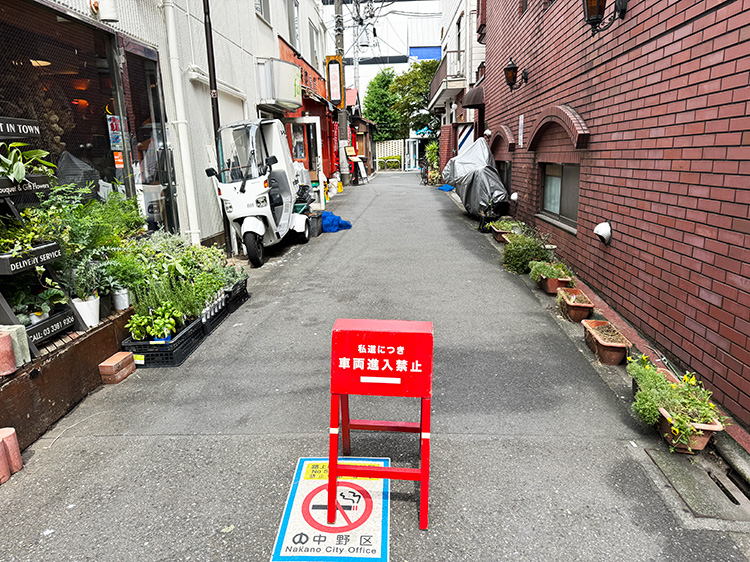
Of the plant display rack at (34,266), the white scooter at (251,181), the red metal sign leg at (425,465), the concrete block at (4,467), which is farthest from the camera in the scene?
the white scooter at (251,181)

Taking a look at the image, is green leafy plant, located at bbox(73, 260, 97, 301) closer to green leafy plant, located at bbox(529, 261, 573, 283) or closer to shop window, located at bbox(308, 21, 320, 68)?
green leafy plant, located at bbox(529, 261, 573, 283)

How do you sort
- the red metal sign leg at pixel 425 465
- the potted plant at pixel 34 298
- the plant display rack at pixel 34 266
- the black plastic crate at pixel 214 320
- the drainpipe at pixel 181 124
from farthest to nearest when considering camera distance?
the drainpipe at pixel 181 124 < the black plastic crate at pixel 214 320 < the potted plant at pixel 34 298 < the plant display rack at pixel 34 266 < the red metal sign leg at pixel 425 465

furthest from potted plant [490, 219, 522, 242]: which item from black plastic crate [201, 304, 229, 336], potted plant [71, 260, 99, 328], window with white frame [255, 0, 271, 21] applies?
window with white frame [255, 0, 271, 21]

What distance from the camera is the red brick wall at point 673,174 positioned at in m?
3.58

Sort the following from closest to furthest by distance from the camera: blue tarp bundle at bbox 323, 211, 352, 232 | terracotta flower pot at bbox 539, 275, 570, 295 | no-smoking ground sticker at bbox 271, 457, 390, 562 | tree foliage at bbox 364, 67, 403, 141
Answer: no-smoking ground sticker at bbox 271, 457, 390, 562, terracotta flower pot at bbox 539, 275, 570, 295, blue tarp bundle at bbox 323, 211, 352, 232, tree foliage at bbox 364, 67, 403, 141

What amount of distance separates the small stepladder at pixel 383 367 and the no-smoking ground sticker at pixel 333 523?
0.11 m

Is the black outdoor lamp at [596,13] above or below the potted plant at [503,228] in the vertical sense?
above

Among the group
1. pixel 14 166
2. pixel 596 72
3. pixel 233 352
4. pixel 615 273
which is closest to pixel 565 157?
pixel 596 72

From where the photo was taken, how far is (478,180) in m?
11.9

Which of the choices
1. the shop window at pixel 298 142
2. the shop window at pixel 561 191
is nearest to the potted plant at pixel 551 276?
the shop window at pixel 561 191

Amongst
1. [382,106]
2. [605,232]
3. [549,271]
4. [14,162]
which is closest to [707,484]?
[605,232]

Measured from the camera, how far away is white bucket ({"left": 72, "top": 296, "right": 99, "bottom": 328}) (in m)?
4.52

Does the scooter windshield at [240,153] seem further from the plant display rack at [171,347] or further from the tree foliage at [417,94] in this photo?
the tree foliage at [417,94]

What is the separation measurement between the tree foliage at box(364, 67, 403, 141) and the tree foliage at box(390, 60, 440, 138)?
29.7ft
